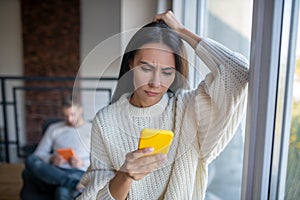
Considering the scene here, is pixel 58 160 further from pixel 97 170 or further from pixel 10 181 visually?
pixel 97 170

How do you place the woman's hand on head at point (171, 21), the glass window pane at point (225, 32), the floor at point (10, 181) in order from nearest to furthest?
the woman's hand on head at point (171, 21) < the glass window pane at point (225, 32) < the floor at point (10, 181)

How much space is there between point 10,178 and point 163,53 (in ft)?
7.13

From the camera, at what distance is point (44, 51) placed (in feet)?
11.9

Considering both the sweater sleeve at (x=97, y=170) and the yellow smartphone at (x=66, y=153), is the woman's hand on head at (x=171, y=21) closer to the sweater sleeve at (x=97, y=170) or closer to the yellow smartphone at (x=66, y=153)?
the sweater sleeve at (x=97, y=170)

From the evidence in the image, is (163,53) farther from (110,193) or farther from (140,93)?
(110,193)

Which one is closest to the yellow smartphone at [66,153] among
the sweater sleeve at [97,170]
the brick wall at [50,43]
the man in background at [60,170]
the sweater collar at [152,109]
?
the man in background at [60,170]

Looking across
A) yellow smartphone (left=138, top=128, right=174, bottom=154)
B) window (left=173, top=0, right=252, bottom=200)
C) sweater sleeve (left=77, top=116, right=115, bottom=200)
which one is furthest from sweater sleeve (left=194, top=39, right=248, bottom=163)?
window (left=173, top=0, right=252, bottom=200)

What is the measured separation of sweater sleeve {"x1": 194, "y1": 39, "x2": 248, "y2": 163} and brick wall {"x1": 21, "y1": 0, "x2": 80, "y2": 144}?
2.98 m

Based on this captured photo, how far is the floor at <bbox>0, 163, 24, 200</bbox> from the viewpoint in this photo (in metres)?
2.19

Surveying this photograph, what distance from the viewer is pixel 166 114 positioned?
70cm

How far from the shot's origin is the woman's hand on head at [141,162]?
598 mm

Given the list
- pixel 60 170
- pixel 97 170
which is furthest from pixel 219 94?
pixel 60 170

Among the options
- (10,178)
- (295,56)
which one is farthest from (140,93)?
(10,178)

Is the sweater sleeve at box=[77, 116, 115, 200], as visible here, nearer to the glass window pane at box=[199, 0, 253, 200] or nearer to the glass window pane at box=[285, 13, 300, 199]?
the glass window pane at box=[285, 13, 300, 199]
